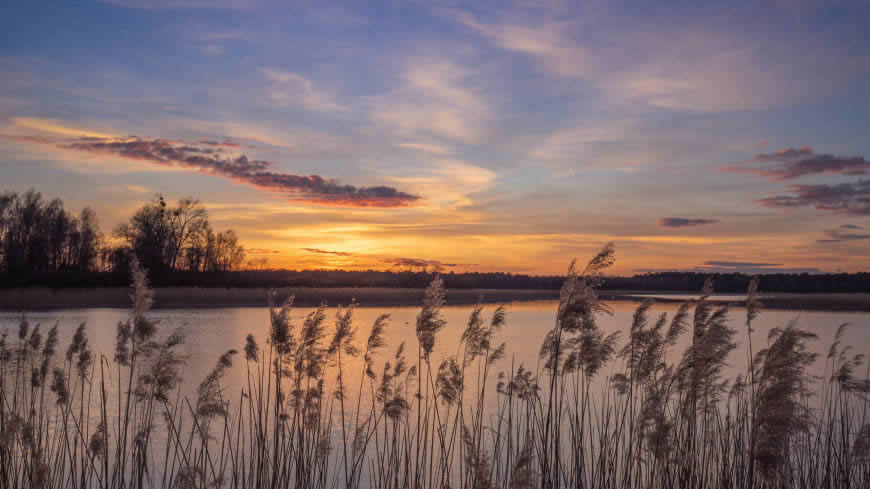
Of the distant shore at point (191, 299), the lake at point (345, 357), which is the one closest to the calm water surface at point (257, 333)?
the lake at point (345, 357)

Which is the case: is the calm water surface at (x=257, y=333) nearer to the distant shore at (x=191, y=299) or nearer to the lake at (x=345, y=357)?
the lake at (x=345, y=357)

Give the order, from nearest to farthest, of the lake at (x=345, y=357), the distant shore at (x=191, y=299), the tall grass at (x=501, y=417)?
the tall grass at (x=501, y=417) < the lake at (x=345, y=357) < the distant shore at (x=191, y=299)

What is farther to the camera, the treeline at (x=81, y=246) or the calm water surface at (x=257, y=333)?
the treeline at (x=81, y=246)

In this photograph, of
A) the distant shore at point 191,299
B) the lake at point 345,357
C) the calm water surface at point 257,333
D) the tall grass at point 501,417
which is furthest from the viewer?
the distant shore at point 191,299

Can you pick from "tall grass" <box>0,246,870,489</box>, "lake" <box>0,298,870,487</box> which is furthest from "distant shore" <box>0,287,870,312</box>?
"tall grass" <box>0,246,870,489</box>

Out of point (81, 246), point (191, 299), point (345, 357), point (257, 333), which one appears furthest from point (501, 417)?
point (81, 246)

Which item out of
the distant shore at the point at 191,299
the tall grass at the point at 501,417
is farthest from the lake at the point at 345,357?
the distant shore at the point at 191,299

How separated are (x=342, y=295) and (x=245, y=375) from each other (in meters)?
34.6

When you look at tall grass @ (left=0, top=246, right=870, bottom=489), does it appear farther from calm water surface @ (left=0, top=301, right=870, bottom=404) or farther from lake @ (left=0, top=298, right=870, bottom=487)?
calm water surface @ (left=0, top=301, right=870, bottom=404)

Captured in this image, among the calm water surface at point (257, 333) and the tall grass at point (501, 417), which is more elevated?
the tall grass at point (501, 417)

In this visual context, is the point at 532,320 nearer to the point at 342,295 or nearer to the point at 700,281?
the point at 342,295

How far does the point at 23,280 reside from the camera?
159 feet

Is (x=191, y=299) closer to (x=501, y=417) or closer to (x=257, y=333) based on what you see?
(x=257, y=333)

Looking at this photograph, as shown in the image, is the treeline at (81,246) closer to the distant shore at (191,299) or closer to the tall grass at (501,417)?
the distant shore at (191,299)
